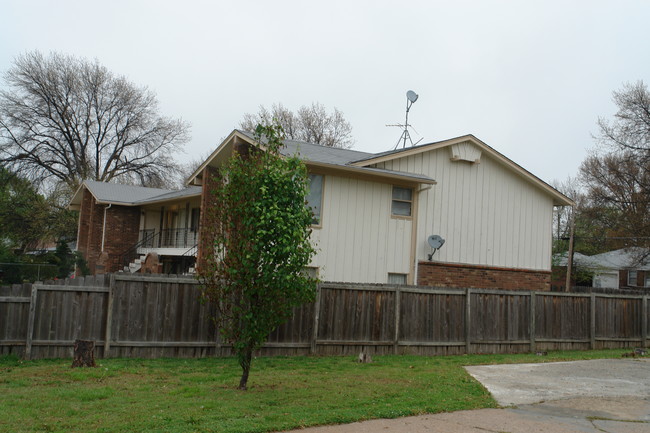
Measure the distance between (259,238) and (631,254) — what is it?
3241 cm

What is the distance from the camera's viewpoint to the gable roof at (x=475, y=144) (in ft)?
59.1

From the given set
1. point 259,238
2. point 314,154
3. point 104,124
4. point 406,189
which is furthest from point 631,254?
point 104,124

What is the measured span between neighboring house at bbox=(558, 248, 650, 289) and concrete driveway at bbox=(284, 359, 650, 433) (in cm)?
3179

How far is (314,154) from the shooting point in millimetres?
18625

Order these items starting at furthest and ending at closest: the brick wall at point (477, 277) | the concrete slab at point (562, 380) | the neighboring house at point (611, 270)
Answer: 1. the neighboring house at point (611, 270)
2. the brick wall at point (477, 277)
3. the concrete slab at point (562, 380)

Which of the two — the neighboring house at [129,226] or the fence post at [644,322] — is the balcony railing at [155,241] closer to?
the neighboring house at [129,226]

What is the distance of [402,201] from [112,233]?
787 inches

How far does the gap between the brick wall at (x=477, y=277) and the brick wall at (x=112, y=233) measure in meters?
19.4

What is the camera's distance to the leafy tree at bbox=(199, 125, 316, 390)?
8836 millimetres

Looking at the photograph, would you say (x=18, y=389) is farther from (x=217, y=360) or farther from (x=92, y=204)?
(x=92, y=204)

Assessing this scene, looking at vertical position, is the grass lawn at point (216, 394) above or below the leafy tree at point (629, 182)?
below

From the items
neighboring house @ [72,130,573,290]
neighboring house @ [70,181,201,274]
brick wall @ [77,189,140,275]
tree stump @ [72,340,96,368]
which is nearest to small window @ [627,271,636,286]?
neighboring house @ [72,130,573,290]

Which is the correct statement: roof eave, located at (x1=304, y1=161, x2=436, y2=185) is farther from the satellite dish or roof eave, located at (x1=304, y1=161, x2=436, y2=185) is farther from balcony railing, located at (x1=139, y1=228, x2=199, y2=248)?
balcony railing, located at (x1=139, y1=228, x2=199, y2=248)

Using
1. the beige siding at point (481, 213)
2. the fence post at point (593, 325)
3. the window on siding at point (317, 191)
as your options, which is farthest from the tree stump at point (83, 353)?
the fence post at point (593, 325)
